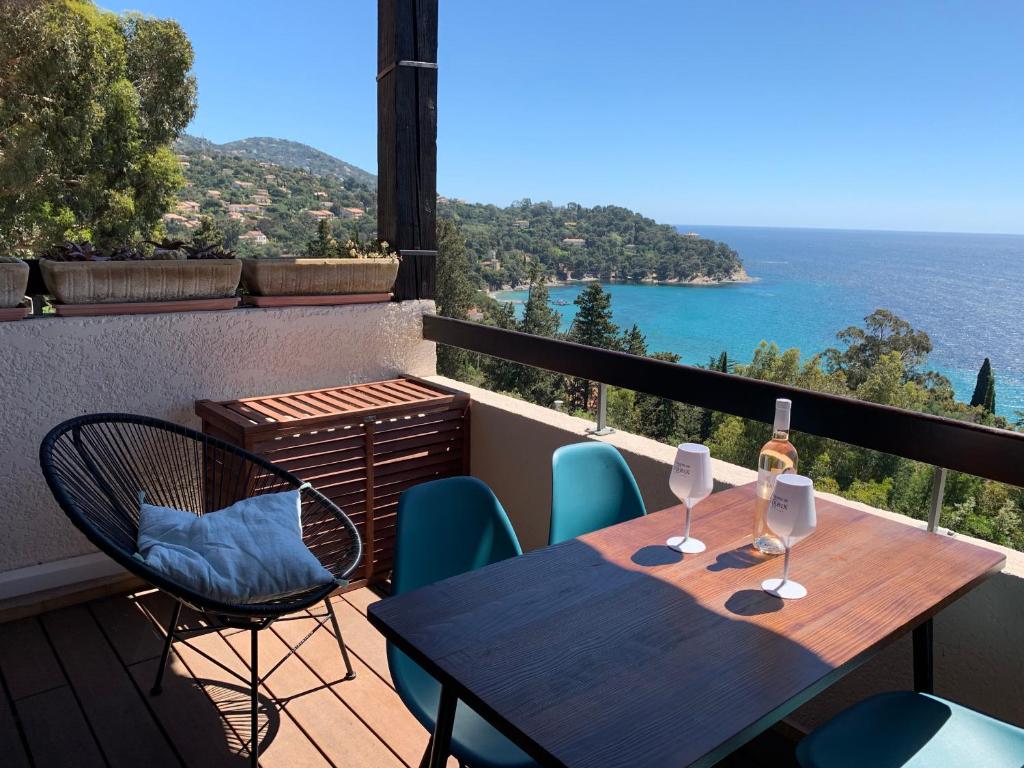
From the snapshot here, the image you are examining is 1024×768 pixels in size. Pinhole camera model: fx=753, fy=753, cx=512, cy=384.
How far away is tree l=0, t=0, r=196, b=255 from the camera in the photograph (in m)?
10.3

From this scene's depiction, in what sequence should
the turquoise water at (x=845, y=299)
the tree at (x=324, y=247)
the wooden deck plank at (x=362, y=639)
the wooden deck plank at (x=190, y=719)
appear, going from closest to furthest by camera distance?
the wooden deck plank at (x=190, y=719)
the wooden deck plank at (x=362, y=639)
the tree at (x=324, y=247)
the turquoise water at (x=845, y=299)

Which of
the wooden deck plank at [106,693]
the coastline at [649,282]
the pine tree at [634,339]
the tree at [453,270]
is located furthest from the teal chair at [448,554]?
the pine tree at [634,339]

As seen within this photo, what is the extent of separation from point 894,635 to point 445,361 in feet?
14.9

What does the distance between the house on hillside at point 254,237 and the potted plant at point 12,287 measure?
1.37 m

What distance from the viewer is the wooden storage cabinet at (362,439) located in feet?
8.00

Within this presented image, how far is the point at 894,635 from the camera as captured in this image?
1087mm

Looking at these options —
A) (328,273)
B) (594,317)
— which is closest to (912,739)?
(328,273)

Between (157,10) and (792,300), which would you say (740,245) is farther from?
(157,10)

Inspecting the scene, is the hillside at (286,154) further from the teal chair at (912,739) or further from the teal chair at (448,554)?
the teal chair at (912,739)

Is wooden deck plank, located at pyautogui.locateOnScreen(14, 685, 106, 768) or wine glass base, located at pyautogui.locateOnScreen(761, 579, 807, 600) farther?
wooden deck plank, located at pyautogui.locateOnScreen(14, 685, 106, 768)

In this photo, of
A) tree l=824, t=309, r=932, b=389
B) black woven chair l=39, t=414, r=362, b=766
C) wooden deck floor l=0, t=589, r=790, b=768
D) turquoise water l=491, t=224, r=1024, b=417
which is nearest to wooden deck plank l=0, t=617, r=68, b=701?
wooden deck floor l=0, t=589, r=790, b=768

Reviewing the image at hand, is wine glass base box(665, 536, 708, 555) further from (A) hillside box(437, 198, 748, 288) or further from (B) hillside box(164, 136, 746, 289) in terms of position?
(A) hillside box(437, 198, 748, 288)

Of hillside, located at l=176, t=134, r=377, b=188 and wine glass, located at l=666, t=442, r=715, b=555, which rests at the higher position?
hillside, located at l=176, t=134, r=377, b=188

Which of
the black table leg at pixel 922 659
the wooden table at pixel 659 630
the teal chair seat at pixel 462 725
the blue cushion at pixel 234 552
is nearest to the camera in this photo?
the wooden table at pixel 659 630
